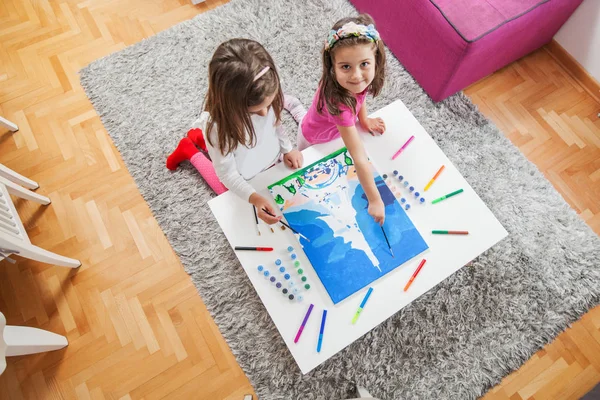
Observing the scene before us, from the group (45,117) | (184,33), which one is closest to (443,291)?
(184,33)

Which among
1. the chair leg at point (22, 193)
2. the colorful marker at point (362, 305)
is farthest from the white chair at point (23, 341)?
the colorful marker at point (362, 305)

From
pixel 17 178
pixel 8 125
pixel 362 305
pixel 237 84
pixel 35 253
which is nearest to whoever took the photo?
pixel 237 84

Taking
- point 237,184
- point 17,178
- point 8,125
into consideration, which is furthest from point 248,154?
point 8,125

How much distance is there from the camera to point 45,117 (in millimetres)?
1871

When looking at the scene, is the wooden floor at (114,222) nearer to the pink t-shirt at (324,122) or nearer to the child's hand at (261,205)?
the child's hand at (261,205)

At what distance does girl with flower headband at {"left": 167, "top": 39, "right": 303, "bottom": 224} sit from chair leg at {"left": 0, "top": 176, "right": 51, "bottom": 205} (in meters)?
0.80

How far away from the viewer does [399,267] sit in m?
1.16

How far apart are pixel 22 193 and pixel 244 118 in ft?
3.48

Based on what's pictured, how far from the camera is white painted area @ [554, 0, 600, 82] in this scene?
1.79 meters

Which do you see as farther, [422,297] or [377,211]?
[422,297]

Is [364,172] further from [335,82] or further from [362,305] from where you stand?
[362,305]

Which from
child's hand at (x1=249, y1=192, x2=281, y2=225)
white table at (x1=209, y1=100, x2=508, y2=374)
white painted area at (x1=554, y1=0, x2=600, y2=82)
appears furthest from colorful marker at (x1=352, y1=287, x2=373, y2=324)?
white painted area at (x1=554, y1=0, x2=600, y2=82)

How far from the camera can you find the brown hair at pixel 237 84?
994 mm

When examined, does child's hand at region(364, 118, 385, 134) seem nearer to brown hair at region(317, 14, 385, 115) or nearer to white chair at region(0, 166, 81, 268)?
brown hair at region(317, 14, 385, 115)
